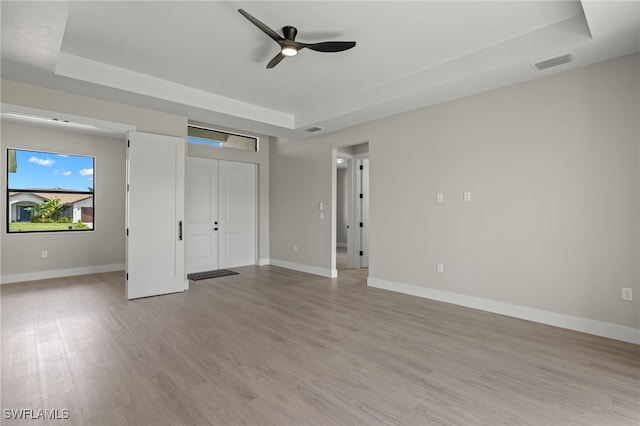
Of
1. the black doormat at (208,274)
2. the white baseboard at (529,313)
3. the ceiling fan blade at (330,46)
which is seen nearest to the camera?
the ceiling fan blade at (330,46)

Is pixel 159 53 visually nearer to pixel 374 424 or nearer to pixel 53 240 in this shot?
pixel 374 424

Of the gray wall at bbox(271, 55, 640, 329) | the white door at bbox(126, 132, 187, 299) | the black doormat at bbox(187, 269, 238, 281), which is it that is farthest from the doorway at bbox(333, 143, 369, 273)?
the white door at bbox(126, 132, 187, 299)

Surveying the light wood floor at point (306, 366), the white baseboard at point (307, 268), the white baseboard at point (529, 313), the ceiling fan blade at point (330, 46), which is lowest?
the light wood floor at point (306, 366)

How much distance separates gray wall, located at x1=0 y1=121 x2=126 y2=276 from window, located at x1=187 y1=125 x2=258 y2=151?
6.23ft

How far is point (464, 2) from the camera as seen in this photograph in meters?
2.79

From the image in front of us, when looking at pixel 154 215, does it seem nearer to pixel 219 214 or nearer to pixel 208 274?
pixel 208 274

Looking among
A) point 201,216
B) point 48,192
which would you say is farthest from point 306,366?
point 48,192

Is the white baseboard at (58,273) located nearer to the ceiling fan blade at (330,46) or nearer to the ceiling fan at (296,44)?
the ceiling fan at (296,44)

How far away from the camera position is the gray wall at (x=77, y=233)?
5.80 metres

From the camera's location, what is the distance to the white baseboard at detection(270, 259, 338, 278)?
6.33m

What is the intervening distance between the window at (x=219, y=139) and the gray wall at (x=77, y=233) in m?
1.90

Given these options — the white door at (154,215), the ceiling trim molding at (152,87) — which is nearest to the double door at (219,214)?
the white door at (154,215)

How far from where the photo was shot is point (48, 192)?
6.38 m

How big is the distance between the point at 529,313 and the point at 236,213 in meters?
5.66
